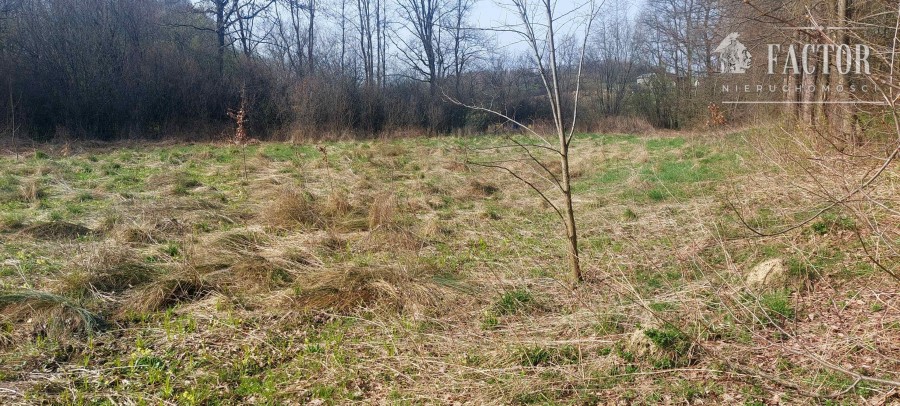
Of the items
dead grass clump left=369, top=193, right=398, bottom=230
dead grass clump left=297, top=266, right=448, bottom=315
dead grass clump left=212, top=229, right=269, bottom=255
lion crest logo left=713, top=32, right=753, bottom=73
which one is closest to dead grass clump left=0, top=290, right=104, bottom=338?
dead grass clump left=297, top=266, right=448, bottom=315

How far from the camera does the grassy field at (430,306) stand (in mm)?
3100

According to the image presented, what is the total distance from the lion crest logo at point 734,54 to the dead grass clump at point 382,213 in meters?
9.98

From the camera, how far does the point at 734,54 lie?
47.9 feet

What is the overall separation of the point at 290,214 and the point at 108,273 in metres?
2.28

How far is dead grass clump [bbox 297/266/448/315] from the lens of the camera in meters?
4.27

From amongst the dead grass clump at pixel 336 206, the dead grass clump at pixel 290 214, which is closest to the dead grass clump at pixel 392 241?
the dead grass clump at pixel 290 214

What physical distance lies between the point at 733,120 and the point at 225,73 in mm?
18748

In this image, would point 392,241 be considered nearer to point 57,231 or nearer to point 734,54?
point 57,231

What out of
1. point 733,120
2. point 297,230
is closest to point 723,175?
point 297,230

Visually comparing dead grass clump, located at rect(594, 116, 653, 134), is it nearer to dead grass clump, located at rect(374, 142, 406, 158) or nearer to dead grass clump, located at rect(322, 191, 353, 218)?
dead grass clump, located at rect(374, 142, 406, 158)

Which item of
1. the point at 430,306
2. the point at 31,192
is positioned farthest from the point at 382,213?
the point at 31,192

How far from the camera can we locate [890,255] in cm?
409

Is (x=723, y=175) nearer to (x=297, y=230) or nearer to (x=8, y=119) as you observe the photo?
(x=297, y=230)

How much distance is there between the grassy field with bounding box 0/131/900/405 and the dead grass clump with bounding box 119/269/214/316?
0.05 ft
